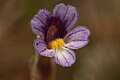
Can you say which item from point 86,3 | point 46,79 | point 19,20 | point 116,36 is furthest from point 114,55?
point 46,79

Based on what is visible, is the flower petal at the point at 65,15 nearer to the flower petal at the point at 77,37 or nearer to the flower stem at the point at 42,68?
the flower petal at the point at 77,37

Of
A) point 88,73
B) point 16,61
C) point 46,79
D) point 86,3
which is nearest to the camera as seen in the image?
point 46,79

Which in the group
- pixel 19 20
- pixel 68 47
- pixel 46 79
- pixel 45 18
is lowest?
pixel 46 79

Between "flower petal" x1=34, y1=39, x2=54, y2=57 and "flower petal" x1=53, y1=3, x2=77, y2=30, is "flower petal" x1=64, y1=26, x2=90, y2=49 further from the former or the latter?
"flower petal" x1=34, y1=39, x2=54, y2=57

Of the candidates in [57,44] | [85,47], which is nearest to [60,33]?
[57,44]

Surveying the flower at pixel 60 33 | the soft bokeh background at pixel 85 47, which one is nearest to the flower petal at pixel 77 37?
the flower at pixel 60 33

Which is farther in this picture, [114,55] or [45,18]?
[114,55]

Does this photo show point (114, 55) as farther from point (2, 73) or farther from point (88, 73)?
point (2, 73)

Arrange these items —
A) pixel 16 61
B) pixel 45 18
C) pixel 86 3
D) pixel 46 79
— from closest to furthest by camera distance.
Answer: pixel 45 18 < pixel 46 79 < pixel 16 61 < pixel 86 3

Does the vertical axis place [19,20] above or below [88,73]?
above
